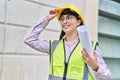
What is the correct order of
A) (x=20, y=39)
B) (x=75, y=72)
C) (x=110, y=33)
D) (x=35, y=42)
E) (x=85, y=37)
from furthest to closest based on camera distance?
(x=110, y=33) < (x=20, y=39) < (x=35, y=42) < (x=75, y=72) < (x=85, y=37)

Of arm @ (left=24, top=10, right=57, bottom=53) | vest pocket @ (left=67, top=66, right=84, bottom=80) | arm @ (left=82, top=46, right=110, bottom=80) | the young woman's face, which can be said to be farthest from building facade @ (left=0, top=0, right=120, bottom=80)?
arm @ (left=82, top=46, right=110, bottom=80)

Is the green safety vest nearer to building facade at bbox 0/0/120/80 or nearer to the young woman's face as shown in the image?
the young woman's face

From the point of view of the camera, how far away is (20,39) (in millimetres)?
4488

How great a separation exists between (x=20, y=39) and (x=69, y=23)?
143 cm

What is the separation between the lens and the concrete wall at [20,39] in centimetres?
426

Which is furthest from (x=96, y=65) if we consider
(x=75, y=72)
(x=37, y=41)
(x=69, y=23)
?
(x=37, y=41)

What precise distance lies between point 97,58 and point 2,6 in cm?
165

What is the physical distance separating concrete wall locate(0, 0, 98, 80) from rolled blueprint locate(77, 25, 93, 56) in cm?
157

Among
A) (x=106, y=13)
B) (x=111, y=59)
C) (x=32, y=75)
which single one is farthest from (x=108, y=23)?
(x=32, y=75)

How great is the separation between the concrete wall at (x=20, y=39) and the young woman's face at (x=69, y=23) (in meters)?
1.22

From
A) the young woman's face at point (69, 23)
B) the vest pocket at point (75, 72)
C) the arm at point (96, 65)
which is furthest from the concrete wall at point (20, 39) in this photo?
the arm at point (96, 65)

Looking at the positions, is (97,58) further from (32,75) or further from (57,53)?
(32,75)

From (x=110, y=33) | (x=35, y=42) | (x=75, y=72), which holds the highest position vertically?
(x=110, y=33)

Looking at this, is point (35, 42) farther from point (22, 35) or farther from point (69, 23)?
point (22, 35)
